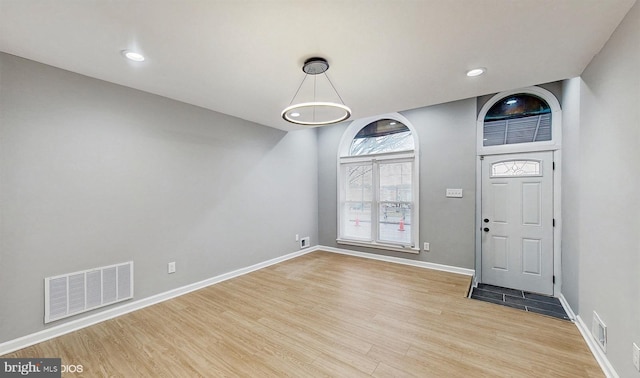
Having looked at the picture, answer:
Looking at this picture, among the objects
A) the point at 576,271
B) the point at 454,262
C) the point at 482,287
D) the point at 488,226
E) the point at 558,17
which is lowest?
the point at 482,287

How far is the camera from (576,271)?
2756 millimetres

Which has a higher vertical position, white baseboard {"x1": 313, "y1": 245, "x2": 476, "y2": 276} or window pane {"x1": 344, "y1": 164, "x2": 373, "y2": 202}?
window pane {"x1": 344, "y1": 164, "x2": 373, "y2": 202}

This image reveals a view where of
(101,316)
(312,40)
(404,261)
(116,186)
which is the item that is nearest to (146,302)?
(101,316)

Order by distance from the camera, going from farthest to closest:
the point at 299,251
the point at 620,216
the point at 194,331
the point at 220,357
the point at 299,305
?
1. the point at 299,251
2. the point at 299,305
3. the point at 194,331
4. the point at 220,357
5. the point at 620,216

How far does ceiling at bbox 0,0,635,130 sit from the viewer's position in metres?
1.63

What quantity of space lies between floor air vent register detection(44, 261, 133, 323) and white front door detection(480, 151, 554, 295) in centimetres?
499

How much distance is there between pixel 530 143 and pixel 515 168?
39cm

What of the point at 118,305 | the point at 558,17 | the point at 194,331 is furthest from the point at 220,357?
the point at 558,17

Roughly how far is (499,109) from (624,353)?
3364 mm

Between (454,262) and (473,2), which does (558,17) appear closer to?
(473,2)

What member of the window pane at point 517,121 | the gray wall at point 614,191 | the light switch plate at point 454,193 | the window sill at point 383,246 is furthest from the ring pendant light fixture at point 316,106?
the window sill at point 383,246

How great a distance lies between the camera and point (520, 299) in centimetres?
348

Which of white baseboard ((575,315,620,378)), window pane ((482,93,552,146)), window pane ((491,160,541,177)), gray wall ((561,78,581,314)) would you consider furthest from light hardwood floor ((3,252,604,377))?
window pane ((482,93,552,146))

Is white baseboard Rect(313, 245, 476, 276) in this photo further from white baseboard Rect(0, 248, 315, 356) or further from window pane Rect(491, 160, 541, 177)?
white baseboard Rect(0, 248, 315, 356)
